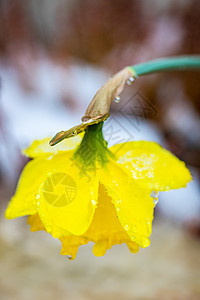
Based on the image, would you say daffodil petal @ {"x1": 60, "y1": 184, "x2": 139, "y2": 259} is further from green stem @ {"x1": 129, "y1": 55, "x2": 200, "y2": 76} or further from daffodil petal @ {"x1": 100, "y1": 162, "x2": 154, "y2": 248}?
green stem @ {"x1": 129, "y1": 55, "x2": 200, "y2": 76}

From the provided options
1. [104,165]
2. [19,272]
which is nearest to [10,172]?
[19,272]

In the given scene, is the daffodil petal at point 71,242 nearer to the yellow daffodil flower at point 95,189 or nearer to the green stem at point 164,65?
the yellow daffodil flower at point 95,189

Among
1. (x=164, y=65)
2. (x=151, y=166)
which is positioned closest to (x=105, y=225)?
(x=151, y=166)

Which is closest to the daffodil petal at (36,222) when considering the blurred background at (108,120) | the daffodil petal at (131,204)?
the daffodil petal at (131,204)

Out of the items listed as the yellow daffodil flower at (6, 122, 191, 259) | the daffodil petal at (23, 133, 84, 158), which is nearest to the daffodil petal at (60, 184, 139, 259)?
the yellow daffodil flower at (6, 122, 191, 259)

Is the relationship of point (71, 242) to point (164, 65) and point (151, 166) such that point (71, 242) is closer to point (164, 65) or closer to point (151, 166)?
point (151, 166)

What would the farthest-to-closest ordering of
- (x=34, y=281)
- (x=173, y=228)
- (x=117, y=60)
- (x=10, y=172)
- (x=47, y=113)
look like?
(x=47, y=113) < (x=117, y=60) < (x=10, y=172) < (x=173, y=228) < (x=34, y=281)

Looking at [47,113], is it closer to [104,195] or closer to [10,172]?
[10,172]
